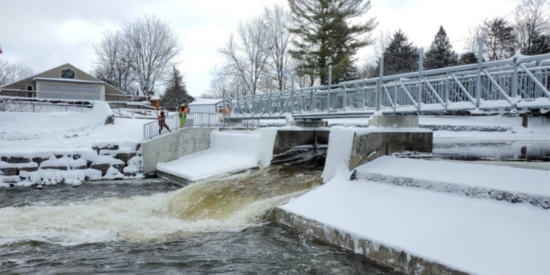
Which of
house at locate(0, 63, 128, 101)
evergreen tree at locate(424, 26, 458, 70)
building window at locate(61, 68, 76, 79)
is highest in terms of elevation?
evergreen tree at locate(424, 26, 458, 70)

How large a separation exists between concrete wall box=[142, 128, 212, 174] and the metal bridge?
9.97 ft

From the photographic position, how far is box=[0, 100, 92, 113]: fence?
29797mm

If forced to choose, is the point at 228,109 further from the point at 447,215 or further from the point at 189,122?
the point at 447,215

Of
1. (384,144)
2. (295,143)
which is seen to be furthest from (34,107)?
(384,144)

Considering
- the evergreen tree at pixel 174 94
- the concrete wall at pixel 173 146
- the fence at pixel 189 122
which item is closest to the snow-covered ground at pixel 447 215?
the concrete wall at pixel 173 146

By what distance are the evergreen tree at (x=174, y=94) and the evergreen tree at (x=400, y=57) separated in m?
32.6

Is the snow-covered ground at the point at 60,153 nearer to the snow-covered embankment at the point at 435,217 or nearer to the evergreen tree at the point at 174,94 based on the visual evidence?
the snow-covered embankment at the point at 435,217

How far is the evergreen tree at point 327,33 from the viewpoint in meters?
Answer: 32.8

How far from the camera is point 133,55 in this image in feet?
194

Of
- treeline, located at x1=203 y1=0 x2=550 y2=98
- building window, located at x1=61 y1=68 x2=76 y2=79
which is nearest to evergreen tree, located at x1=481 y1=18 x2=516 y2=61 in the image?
treeline, located at x1=203 y1=0 x2=550 y2=98

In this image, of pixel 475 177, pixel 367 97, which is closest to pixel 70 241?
pixel 475 177

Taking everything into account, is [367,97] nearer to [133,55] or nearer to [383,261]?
[383,261]

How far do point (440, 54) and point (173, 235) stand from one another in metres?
46.7

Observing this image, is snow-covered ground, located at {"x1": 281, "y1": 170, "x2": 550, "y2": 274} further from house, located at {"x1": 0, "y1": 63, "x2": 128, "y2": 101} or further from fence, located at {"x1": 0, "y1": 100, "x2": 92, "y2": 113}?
house, located at {"x1": 0, "y1": 63, "x2": 128, "y2": 101}
